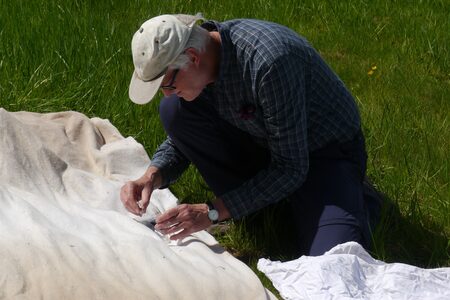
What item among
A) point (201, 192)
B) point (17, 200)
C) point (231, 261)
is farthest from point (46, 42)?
point (231, 261)

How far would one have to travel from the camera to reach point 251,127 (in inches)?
127

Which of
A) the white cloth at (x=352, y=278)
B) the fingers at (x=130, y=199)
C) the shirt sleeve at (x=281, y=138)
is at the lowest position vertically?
the fingers at (x=130, y=199)

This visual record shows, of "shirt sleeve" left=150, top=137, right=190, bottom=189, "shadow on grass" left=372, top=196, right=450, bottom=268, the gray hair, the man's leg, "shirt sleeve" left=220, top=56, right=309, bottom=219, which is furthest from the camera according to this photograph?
"shirt sleeve" left=150, top=137, right=190, bottom=189

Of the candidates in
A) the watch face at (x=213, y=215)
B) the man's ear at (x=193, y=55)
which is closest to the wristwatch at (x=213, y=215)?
the watch face at (x=213, y=215)

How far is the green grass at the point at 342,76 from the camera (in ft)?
11.6

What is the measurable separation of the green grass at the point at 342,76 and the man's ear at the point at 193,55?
81 centimetres

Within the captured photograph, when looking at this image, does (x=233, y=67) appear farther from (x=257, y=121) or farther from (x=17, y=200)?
(x=17, y=200)

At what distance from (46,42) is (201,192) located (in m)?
1.36

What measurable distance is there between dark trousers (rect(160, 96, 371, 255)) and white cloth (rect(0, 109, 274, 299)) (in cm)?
25

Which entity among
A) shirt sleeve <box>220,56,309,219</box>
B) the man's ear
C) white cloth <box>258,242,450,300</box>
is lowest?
white cloth <box>258,242,450,300</box>

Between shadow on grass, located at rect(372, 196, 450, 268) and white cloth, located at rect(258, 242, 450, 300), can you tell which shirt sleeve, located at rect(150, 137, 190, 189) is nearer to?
white cloth, located at rect(258, 242, 450, 300)

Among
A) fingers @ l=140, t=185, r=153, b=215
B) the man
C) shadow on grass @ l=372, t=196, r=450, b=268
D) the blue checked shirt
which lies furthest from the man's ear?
shadow on grass @ l=372, t=196, r=450, b=268

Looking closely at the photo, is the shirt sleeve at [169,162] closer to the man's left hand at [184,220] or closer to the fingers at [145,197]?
the fingers at [145,197]

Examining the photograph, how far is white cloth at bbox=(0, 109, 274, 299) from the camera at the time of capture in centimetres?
276
